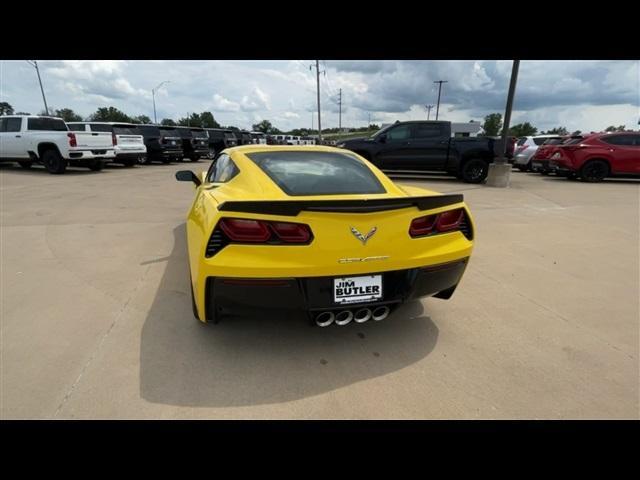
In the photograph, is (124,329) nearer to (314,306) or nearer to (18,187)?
(314,306)

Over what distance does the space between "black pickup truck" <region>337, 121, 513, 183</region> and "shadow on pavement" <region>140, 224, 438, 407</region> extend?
9.49 meters

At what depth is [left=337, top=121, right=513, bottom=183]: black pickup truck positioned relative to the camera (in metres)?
11.5

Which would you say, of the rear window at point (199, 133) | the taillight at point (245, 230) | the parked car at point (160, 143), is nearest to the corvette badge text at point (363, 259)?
the taillight at point (245, 230)

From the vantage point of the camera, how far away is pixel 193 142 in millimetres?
19094

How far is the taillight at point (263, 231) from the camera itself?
201 centimetres

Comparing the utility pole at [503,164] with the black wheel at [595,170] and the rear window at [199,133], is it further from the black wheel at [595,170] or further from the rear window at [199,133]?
the rear window at [199,133]

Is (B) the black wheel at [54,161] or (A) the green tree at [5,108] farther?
(A) the green tree at [5,108]

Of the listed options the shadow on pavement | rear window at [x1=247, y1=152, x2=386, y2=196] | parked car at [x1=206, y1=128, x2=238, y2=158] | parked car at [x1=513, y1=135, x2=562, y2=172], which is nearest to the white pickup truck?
parked car at [x1=206, y1=128, x2=238, y2=158]

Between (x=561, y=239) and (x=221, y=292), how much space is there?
211 inches

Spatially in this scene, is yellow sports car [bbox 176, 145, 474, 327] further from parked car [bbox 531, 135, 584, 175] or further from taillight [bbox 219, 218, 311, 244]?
parked car [bbox 531, 135, 584, 175]

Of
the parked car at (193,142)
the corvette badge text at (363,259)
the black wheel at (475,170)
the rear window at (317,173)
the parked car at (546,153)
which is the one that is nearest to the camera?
the corvette badge text at (363,259)

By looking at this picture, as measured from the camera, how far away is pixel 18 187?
9.27 meters

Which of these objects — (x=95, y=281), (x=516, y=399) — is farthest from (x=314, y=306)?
(x=95, y=281)

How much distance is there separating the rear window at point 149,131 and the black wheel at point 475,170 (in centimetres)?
1426
